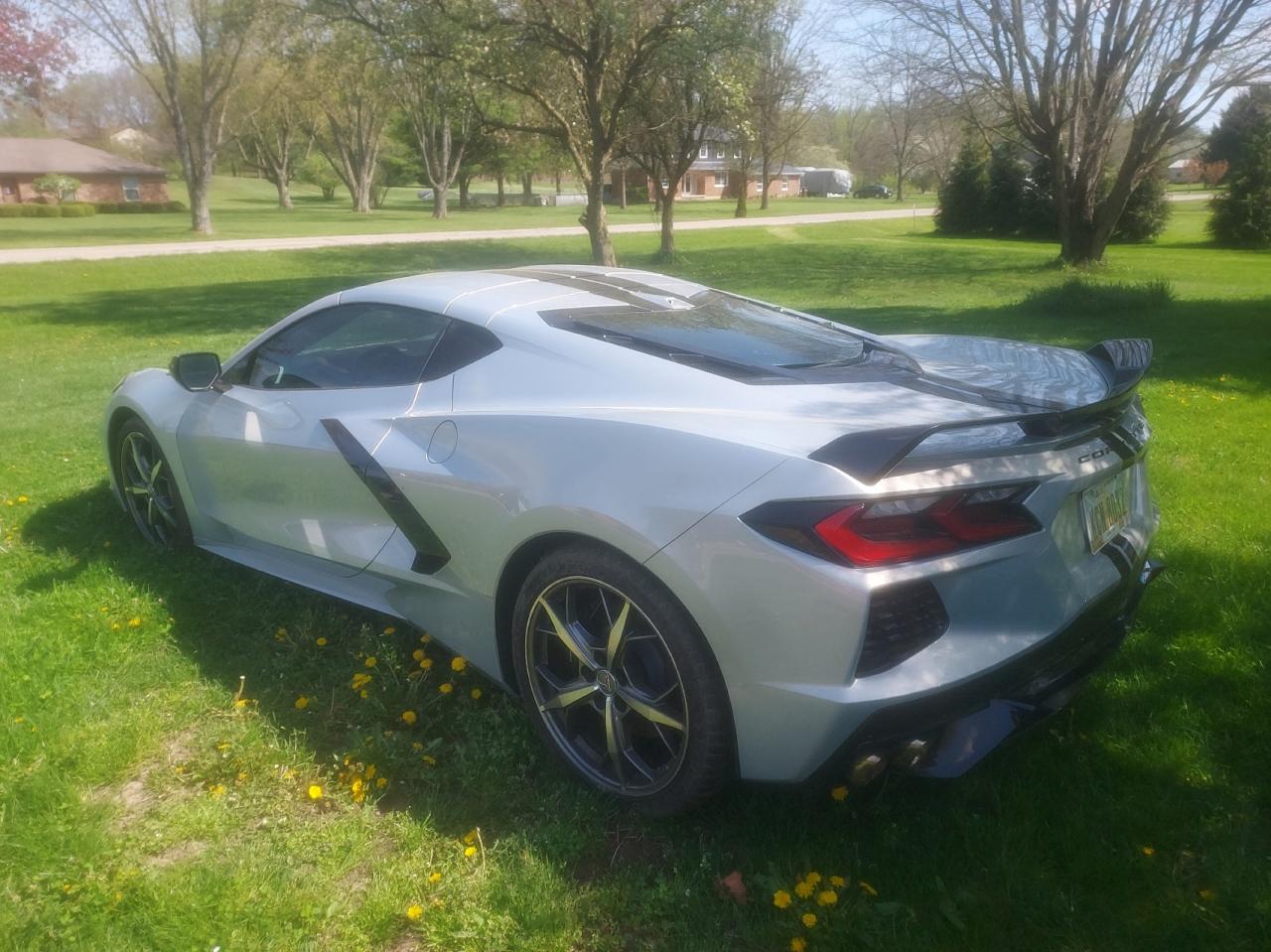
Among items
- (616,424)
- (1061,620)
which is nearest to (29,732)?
(616,424)

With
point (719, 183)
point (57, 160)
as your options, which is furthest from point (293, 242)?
point (719, 183)

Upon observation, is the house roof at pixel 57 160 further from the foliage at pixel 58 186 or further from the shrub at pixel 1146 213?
the shrub at pixel 1146 213

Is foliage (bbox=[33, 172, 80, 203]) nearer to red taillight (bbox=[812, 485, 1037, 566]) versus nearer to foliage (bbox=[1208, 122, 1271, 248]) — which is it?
foliage (bbox=[1208, 122, 1271, 248])

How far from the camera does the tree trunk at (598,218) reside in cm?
1853

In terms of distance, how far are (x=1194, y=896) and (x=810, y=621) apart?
1.18m

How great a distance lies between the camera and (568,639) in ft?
9.44

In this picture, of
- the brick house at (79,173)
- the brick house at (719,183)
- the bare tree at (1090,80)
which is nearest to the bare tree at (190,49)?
the bare tree at (1090,80)

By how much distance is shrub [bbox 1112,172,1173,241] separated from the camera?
3155 cm

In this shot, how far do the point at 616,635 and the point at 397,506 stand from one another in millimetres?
1011

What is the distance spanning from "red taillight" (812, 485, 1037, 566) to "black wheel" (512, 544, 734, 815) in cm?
47

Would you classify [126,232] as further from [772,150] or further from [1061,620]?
[1061,620]

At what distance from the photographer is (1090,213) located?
21609mm

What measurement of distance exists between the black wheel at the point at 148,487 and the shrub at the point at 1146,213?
32.6 meters

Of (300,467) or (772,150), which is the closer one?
(300,467)
